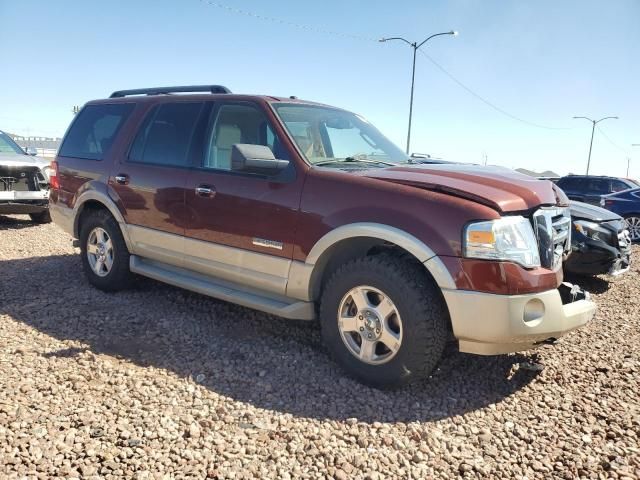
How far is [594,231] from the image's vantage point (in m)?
6.03

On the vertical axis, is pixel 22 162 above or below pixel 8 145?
below

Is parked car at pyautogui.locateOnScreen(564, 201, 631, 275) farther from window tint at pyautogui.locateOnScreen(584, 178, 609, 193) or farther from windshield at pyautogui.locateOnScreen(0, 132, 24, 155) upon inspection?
windshield at pyautogui.locateOnScreen(0, 132, 24, 155)

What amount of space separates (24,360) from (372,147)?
123 inches

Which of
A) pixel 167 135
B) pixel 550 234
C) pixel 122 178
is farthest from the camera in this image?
pixel 122 178

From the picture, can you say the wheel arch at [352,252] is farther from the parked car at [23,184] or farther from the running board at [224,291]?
the parked car at [23,184]

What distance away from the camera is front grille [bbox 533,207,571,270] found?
300 centimetres

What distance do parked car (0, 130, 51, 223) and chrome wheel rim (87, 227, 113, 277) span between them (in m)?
4.52

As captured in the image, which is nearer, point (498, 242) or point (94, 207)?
point (498, 242)

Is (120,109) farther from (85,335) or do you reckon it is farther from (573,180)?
(573,180)

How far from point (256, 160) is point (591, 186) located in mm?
12708

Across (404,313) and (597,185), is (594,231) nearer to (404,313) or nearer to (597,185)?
(404,313)

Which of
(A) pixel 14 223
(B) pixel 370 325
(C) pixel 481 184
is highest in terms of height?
(C) pixel 481 184

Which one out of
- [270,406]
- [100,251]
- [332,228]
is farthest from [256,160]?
[100,251]

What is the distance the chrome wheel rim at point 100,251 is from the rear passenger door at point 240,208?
4.00ft
